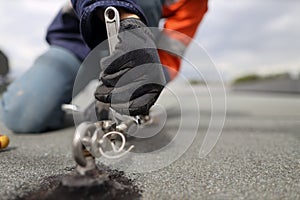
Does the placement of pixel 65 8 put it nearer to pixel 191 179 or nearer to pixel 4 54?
pixel 4 54

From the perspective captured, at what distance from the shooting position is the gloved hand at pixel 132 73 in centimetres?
60

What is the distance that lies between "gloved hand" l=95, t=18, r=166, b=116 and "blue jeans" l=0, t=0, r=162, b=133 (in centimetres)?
96

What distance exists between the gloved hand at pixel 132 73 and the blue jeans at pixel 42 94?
96 centimetres

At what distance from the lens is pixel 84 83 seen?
4.59 feet

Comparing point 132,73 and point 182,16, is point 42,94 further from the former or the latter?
point 132,73

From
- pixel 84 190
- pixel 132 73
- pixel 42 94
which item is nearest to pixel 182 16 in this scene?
pixel 42 94

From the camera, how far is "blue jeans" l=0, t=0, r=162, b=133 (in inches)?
56.8

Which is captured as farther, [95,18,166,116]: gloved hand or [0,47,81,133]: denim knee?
[0,47,81,133]: denim knee

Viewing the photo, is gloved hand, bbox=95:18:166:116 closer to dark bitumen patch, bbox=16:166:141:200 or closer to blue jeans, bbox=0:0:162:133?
dark bitumen patch, bbox=16:166:141:200

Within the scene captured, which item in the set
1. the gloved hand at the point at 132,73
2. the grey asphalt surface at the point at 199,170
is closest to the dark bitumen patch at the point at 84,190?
the grey asphalt surface at the point at 199,170

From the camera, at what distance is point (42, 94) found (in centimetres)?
149

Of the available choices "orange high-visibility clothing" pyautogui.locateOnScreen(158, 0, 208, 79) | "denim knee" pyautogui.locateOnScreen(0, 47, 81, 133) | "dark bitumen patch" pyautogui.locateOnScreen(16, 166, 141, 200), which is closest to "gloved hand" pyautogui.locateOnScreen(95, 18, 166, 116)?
"dark bitumen patch" pyautogui.locateOnScreen(16, 166, 141, 200)

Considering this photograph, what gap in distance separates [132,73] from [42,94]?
102 centimetres

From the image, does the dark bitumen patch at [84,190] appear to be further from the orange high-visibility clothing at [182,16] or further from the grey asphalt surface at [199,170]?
the orange high-visibility clothing at [182,16]
